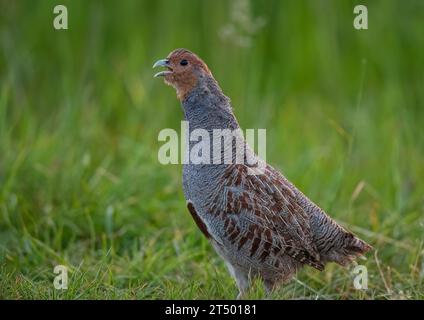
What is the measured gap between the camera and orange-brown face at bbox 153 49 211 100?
425 centimetres

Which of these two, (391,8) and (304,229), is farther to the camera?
(391,8)

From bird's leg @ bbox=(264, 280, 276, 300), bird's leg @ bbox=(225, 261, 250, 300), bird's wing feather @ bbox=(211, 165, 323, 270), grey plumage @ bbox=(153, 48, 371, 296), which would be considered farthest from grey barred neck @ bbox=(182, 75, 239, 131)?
bird's leg @ bbox=(264, 280, 276, 300)

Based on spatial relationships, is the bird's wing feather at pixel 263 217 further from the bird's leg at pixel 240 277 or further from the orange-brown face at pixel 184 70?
the orange-brown face at pixel 184 70

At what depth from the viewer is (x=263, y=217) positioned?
13.7ft

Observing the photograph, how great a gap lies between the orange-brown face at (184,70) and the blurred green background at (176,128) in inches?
40.0

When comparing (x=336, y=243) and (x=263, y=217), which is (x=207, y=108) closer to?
(x=263, y=217)

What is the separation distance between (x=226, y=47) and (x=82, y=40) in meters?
1.34

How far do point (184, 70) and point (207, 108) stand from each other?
24 centimetres

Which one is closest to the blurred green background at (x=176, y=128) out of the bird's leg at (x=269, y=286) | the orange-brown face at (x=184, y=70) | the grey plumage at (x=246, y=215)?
the bird's leg at (x=269, y=286)

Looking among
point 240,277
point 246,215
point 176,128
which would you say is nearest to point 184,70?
point 246,215

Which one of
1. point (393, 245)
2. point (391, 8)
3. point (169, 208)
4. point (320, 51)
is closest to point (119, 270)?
point (169, 208)
